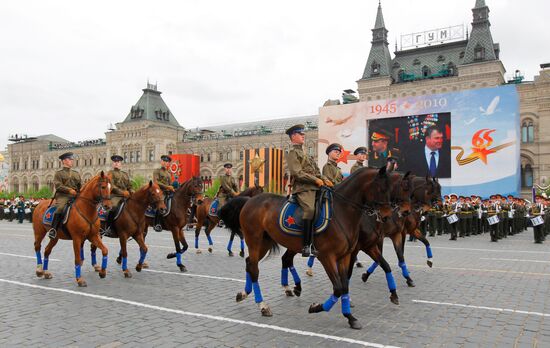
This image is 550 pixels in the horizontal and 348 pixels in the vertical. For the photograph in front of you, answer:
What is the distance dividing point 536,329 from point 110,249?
41.6ft

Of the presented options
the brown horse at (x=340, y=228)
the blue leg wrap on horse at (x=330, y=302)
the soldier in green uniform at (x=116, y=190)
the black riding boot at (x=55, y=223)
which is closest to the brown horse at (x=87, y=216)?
the black riding boot at (x=55, y=223)

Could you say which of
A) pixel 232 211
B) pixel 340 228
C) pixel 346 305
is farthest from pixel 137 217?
pixel 346 305

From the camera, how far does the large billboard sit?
3209cm

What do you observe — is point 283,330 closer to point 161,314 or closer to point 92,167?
point 161,314

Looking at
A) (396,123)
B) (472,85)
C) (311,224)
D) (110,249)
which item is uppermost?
(472,85)

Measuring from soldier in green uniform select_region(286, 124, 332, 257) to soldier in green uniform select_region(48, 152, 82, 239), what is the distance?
522 centimetres

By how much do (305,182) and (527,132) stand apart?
49985 mm

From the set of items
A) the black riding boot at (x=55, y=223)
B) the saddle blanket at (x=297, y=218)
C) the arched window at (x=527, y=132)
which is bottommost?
the black riding boot at (x=55, y=223)

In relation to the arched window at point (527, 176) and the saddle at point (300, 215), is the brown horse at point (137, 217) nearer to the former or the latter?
the saddle at point (300, 215)

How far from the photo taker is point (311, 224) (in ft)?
20.2

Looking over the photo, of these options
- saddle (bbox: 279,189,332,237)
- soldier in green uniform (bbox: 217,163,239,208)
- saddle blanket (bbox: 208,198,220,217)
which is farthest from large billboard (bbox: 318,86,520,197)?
saddle (bbox: 279,189,332,237)

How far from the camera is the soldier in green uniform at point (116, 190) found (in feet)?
32.8

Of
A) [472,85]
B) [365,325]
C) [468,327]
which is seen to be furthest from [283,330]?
[472,85]

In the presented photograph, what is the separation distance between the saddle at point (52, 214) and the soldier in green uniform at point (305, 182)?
5.26 m
